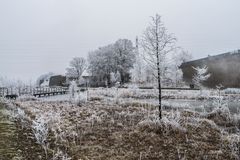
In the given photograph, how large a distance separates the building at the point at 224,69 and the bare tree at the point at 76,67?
3709cm

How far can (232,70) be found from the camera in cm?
5281

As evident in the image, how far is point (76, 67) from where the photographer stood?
87.2 meters

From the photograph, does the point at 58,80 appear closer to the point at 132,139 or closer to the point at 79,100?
the point at 79,100

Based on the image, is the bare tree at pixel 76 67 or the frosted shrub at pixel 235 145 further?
the bare tree at pixel 76 67

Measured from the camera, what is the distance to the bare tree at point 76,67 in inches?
3413

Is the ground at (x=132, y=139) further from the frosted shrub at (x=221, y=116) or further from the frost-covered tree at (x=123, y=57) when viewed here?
the frost-covered tree at (x=123, y=57)

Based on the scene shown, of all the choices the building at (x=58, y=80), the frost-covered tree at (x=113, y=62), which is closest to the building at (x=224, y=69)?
the frost-covered tree at (x=113, y=62)

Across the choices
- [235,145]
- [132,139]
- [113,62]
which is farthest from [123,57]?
[235,145]

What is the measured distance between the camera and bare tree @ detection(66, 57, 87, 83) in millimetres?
86688

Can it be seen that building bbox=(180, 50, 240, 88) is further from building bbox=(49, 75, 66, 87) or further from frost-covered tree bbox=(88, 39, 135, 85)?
building bbox=(49, 75, 66, 87)

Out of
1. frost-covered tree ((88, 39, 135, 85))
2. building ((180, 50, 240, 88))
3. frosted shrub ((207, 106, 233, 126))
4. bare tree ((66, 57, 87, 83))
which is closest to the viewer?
frosted shrub ((207, 106, 233, 126))

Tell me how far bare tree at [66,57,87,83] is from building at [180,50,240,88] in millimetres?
37090

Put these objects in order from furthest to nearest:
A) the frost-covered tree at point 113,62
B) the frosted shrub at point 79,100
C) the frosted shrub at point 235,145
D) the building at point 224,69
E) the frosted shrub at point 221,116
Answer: the frost-covered tree at point 113,62 → the building at point 224,69 → the frosted shrub at point 79,100 → the frosted shrub at point 221,116 → the frosted shrub at point 235,145

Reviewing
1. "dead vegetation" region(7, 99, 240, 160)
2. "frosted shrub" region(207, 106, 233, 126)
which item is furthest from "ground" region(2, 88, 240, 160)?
"frosted shrub" region(207, 106, 233, 126)
